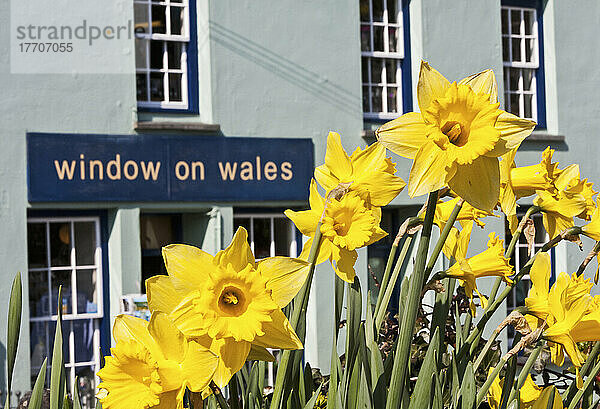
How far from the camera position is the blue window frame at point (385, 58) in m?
Answer: 10.5

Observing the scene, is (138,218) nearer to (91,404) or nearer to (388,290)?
(91,404)

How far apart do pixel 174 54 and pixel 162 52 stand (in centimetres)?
12

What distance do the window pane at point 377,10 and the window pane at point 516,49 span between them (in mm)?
1929

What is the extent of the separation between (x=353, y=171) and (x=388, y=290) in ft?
0.79

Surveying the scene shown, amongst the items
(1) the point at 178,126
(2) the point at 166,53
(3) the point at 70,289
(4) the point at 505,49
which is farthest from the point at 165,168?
(4) the point at 505,49

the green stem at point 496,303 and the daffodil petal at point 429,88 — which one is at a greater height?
the daffodil petal at point 429,88

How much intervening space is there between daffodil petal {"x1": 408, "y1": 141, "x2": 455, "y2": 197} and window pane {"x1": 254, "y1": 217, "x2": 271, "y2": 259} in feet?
27.9

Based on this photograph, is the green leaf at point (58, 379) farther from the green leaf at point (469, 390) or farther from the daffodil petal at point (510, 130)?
the daffodil petal at point (510, 130)

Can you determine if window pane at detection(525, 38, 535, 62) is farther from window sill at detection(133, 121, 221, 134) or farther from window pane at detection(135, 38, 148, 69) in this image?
window pane at detection(135, 38, 148, 69)

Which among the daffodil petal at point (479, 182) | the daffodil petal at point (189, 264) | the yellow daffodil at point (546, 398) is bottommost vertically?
the yellow daffodil at point (546, 398)

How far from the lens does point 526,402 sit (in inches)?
90.4

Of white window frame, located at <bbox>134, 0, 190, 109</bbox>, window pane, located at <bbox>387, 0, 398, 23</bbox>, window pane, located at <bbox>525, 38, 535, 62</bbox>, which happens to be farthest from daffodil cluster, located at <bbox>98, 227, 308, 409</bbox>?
window pane, located at <bbox>525, 38, 535, 62</bbox>

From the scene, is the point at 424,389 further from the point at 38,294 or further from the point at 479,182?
the point at 38,294

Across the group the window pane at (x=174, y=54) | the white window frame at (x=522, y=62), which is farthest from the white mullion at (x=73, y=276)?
the white window frame at (x=522, y=62)
